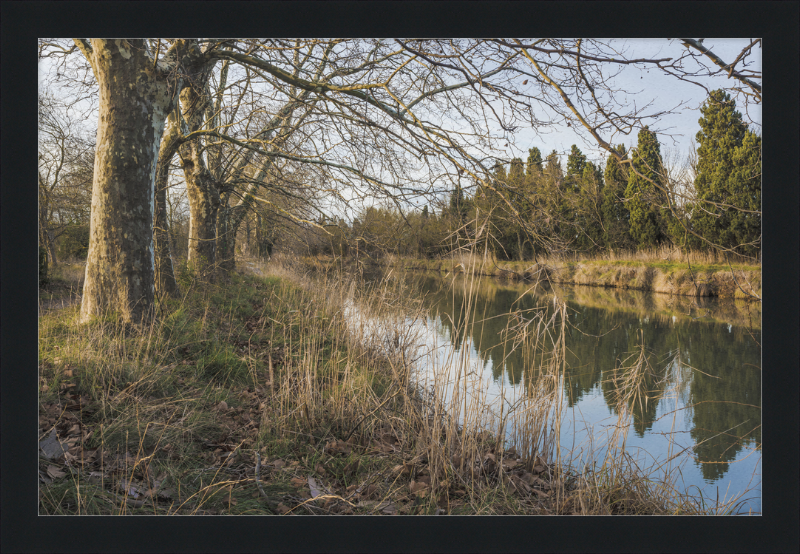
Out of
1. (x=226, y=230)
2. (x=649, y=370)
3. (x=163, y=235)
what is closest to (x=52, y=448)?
(x=163, y=235)

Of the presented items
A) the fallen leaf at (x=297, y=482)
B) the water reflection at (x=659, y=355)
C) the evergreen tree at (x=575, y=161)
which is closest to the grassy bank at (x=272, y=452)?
the fallen leaf at (x=297, y=482)

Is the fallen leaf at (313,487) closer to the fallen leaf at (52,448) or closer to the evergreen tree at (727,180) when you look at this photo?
the fallen leaf at (52,448)

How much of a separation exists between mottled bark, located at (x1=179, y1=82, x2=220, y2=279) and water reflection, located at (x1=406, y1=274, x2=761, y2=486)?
366cm

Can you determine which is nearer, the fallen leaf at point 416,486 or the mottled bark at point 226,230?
the fallen leaf at point 416,486

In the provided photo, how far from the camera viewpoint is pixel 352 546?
174 centimetres

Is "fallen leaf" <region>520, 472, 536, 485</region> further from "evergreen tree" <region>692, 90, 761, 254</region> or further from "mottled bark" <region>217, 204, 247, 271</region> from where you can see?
"mottled bark" <region>217, 204, 247, 271</region>

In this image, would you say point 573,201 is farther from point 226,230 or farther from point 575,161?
point 226,230

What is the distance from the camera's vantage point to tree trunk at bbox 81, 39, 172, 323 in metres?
3.52

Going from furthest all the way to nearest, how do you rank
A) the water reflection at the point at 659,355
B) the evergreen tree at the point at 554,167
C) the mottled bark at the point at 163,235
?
the mottled bark at the point at 163,235 < the water reflection at the point at 659,355 < the evergreen tree at the point at 554,167

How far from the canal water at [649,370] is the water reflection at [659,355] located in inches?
0.7

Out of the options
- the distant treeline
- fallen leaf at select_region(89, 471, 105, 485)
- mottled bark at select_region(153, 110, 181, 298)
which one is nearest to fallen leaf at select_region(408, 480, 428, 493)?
the distant treeline

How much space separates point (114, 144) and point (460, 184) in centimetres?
283

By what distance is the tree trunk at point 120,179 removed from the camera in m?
3.52
